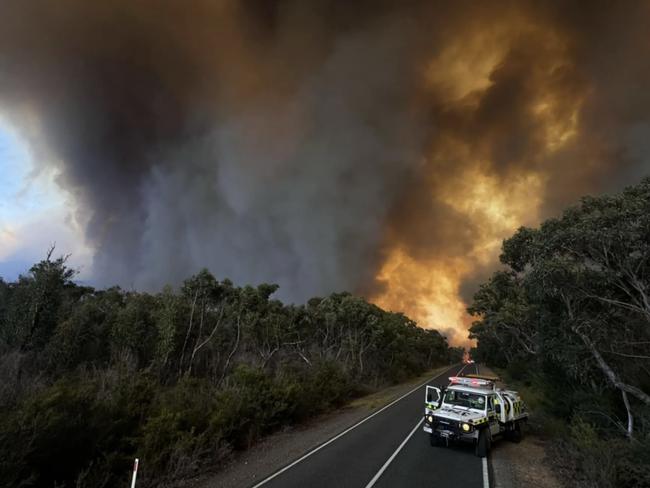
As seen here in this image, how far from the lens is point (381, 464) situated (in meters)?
10.4

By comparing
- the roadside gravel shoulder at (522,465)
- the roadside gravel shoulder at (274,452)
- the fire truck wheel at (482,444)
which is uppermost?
the fire truck wheel at (482,444)

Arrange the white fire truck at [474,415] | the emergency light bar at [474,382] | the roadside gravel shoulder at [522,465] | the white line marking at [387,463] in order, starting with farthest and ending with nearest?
the emergency light bar at [474,382] → the white fire truck at [474,415] → the roadside gravel shoulder at [522,465] → the white line marking at [387,463]

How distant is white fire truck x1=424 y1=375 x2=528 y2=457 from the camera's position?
11469 mm

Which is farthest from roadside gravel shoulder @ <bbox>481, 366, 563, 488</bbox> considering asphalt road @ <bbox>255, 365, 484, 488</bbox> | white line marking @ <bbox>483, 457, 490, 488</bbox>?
asphalt road @ <bbox>255, 365, 484, 488</bbox>

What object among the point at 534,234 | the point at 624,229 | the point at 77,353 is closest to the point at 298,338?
the point at 77,353

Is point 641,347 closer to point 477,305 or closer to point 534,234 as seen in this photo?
point 534,234

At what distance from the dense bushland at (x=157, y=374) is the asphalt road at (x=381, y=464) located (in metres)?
3.00

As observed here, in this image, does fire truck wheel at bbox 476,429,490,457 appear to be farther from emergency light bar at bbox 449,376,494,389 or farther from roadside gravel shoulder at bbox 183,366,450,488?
roadside gravel shoulder at bbox 183,366,450,488

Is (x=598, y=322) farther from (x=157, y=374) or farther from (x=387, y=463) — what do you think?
(x=157, y=374)

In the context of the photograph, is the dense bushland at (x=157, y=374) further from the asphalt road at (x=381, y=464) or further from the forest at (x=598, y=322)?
the forest at (x=598, y=322)

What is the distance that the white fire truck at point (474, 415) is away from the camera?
1147 cm

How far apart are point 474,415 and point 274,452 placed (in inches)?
282

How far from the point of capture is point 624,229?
36.0 feet

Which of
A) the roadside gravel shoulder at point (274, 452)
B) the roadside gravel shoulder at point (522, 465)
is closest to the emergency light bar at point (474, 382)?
the roadside gravel shoulder at point (522, 465)
